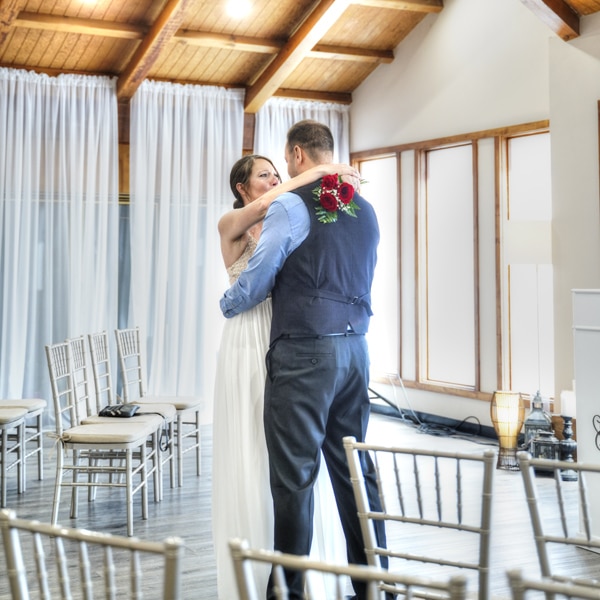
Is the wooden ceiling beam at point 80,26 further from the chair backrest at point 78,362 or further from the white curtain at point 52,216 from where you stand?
the chair backrest at point 78,362

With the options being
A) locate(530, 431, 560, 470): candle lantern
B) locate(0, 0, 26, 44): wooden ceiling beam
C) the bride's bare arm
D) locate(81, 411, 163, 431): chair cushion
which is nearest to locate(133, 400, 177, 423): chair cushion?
locate(81, 411, 163, 431): chair cushion

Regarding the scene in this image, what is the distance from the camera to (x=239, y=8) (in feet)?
23.6

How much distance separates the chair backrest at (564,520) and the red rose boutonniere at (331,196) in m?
0.97

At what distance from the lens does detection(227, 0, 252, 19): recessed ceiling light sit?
23.4 feet

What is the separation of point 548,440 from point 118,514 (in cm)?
274

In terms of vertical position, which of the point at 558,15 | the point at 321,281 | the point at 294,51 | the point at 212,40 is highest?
the point at 212,40

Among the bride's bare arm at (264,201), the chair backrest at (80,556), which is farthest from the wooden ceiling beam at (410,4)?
the chair backrest at (80,556)

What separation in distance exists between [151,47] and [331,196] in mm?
4672

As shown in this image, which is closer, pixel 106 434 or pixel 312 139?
pixel 312 139

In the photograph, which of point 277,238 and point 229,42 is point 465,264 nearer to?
point 229,42

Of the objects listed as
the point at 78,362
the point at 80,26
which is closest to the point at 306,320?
the point at 78,362

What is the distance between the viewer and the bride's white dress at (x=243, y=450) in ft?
9.84

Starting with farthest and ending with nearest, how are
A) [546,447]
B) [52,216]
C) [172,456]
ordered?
[52,216]
[546,447]
[172,456]

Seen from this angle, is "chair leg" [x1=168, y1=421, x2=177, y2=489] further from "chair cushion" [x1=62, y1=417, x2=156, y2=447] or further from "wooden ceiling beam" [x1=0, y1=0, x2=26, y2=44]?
"wooden ceiling beam" [x1=0, y1=0, x2=26, y2=44]
